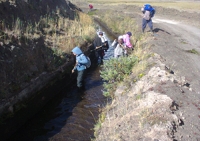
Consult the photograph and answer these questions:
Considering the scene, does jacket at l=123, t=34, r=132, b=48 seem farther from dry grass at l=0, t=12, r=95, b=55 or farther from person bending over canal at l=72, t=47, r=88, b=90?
person bending over canal at l=72, t=47, r=88, b=90

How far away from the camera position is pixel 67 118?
348 inches

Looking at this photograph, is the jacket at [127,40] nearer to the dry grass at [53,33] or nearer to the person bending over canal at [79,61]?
the dry grass at [53,33]

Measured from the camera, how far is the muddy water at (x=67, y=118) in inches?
306

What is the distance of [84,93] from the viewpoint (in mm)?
10805

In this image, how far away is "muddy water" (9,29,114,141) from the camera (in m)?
7.78

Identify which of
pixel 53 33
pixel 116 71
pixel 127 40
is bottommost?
pixel 116 71

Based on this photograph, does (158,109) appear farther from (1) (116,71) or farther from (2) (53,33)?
(2) (53,33)

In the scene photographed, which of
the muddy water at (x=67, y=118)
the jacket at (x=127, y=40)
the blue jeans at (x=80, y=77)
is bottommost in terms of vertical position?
the muddy water at (x=67, y=118)

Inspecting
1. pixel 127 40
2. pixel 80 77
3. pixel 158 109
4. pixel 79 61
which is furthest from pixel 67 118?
pixel 127 40

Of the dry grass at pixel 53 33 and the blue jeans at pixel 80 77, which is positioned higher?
the dry grass at pixel 53 33

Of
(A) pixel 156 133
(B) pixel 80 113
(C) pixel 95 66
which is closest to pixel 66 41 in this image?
(C) pixel 95 66

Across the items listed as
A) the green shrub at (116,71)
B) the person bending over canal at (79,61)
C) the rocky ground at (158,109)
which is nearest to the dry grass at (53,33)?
the person bending over canal at (79,61)

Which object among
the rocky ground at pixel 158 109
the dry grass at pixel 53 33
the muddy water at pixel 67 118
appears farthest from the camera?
the dry grass at pixel 53 33

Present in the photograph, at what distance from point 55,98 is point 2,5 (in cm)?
504
